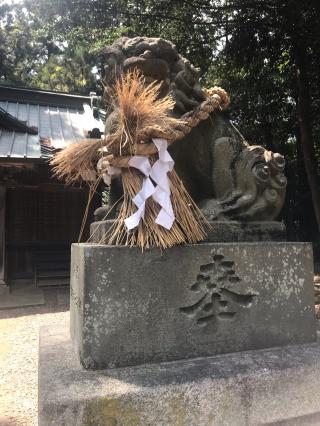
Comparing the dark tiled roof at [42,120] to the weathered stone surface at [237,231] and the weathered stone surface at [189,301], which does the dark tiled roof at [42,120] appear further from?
the weathered stone surface at [189,301]

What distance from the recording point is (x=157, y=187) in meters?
1.71

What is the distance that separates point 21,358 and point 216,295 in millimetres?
3090

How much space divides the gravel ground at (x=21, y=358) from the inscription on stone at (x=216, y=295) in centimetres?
128

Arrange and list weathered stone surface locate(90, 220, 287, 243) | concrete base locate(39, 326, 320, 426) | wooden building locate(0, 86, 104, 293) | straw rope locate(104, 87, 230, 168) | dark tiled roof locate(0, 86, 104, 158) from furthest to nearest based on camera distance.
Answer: wooden building locate(0, 86, 104, 293), dark tiled roof locate(0, 86, 104, 158), weathered stone surface locate(90, 220, 287, 243), straw rope locate(104, 87, 230, 168), concrete base locate(39, 326, 320, 426)

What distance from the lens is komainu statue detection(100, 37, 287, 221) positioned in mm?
2002

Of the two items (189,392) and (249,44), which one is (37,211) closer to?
(249,44)

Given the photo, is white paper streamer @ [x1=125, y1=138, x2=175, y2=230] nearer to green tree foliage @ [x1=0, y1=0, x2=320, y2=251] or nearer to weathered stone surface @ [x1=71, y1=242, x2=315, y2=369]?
weathered stone surface @ [x1=71, y1=242, x2=315, y2=369]

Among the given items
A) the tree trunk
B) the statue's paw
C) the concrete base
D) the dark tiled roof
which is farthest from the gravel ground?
the tree trunk

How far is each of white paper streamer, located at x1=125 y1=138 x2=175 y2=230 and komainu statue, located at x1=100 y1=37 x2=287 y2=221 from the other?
319 millimetres

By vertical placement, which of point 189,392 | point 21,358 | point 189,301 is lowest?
point 21,358

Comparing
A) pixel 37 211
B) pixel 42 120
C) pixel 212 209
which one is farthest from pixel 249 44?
pixel 212 209

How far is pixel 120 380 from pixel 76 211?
7325 millimetres

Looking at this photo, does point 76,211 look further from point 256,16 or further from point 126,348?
point 126,348

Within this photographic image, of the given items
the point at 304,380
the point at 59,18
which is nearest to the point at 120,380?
the point at 304,380
